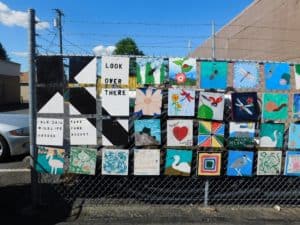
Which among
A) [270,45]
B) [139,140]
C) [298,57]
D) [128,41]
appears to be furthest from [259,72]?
[128,41]

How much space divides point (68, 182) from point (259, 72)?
286 cm

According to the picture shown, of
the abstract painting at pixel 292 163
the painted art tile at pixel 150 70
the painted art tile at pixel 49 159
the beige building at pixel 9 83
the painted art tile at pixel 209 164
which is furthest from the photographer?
the beige building at pixel 9 83

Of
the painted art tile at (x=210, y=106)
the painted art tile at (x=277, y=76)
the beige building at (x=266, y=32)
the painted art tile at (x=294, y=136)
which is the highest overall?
the beige building at (x=266, y=32)

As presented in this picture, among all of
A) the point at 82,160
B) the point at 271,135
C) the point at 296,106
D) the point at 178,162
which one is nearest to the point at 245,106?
the point at 271,135

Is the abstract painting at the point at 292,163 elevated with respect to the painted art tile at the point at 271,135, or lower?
lower

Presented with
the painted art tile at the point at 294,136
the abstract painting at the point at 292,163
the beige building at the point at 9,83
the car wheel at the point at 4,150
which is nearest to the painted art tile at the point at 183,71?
the painted art tile at the point at 294,136

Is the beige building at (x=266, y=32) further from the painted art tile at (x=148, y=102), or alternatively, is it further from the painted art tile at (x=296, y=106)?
the painted art tile at (x=148, y=102)

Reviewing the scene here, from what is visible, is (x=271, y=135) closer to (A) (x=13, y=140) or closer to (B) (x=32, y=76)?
(B) (x=32, y=76)

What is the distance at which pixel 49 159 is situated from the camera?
4.94 m

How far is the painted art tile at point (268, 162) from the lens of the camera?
16.7 feet

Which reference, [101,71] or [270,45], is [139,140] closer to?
[101,71]

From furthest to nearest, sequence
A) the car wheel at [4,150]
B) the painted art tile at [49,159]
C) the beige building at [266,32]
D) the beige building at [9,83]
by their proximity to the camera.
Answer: the beige building at [9,83]
the beige building at [266,32]
the car wheel at [4,150]
the painted art tile at [49,159]

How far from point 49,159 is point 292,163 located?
300 centimetres

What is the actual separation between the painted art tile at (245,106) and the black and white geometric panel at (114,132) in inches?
52.2
